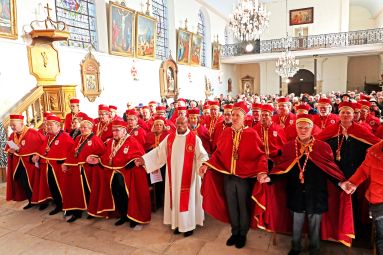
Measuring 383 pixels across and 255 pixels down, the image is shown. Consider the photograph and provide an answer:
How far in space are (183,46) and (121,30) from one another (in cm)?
532

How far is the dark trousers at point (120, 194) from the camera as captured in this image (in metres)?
4.50

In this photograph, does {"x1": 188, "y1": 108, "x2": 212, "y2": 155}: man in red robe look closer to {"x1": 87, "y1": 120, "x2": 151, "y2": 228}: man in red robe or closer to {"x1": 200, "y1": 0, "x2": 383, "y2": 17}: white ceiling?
{"x1": 87, "y1": 120, "x2": 151, "y2": 228}: man in red robe

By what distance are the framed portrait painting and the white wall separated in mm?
432

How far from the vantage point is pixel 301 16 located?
22984 mm

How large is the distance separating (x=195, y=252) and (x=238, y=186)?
1.03 m

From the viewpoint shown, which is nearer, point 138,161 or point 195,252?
point 195,252

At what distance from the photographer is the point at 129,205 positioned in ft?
14.7

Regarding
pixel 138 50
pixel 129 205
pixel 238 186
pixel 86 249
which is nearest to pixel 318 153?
pixel 238 186

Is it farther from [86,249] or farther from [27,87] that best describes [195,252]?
[27,87]

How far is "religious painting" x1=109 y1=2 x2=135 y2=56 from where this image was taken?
10.9 meters

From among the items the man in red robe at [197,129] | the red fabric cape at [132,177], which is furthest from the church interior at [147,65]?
the man in red robe at [197,129]

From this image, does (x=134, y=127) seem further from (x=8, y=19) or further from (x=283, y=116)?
(x=8, y=19)

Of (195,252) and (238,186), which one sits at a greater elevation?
(238,186)

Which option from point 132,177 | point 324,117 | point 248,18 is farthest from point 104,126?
point 248,18
